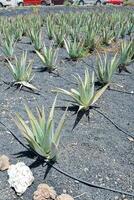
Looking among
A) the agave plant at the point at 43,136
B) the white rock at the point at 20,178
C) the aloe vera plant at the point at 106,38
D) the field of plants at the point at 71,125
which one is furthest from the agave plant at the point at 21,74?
the aloe vera plant at the point at 106,38

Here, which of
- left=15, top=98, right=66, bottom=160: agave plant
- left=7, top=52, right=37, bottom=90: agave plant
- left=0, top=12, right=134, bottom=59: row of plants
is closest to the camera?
left=15, top=98, right=66, bottom=160: agave plant

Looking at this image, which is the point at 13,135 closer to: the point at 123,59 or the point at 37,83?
the point at 37,83

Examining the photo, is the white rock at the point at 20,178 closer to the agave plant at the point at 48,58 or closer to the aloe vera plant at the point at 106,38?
the agave plant at the point at 48,58

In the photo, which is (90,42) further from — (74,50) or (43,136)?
(43,136)

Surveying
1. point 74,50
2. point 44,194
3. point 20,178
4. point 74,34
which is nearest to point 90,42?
point 74,34

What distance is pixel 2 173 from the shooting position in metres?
4.09

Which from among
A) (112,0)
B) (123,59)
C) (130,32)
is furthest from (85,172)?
(112,0)

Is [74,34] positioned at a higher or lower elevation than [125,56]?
lower

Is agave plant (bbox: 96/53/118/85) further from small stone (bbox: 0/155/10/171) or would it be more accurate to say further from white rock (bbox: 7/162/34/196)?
white rock (bbox: 7/162/34/196)

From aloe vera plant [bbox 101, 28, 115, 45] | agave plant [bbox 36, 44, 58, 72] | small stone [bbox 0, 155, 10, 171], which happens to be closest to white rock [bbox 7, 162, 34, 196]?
small stone [bbox 0, 155, 10, 171]

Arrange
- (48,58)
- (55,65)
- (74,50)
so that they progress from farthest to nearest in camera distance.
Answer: (74,50)
(55,65)
(48,58)

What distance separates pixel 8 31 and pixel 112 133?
5.99m

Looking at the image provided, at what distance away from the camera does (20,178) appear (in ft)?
12.5

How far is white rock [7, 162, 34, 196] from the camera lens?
378cm
